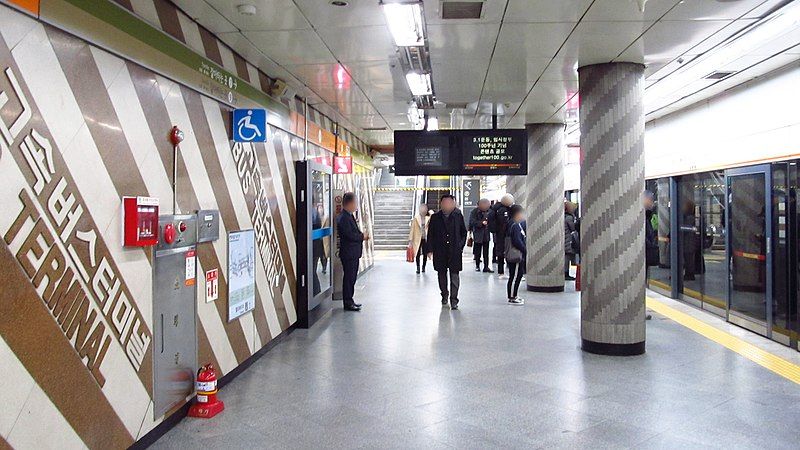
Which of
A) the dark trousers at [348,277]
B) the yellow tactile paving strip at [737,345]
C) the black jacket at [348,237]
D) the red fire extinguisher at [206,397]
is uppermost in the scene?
the black jacket at [348,237]

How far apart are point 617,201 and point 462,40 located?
82.8 inches

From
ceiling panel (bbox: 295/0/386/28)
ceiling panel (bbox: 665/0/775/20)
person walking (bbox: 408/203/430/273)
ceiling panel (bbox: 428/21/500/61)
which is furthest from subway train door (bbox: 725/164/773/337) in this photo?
person walking (bbox: 408/203/430/273)

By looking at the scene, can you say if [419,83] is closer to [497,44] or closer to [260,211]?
[497,44]

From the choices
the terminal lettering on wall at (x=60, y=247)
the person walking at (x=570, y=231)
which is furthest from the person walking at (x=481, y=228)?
the terminal lettering on wall at (x=60, y=247)

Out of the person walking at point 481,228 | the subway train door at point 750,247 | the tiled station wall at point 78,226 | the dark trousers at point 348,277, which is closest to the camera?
the tiled station wall at point 78,226

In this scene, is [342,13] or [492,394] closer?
[342,13]

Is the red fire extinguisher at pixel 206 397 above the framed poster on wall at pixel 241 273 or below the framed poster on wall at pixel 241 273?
below

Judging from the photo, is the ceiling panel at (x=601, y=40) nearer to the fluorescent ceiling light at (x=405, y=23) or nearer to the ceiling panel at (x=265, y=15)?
the fluorescent ceiling light at (x=405, y=23)

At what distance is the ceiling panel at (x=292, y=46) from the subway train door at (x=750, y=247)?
185 inches

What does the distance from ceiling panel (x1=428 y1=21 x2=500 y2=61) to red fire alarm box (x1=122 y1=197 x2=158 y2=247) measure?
2443mm

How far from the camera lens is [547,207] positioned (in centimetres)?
961

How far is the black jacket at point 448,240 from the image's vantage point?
25.9 feet

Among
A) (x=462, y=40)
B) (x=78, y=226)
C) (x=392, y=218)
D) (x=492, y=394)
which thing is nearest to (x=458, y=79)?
(x=462, y=40)

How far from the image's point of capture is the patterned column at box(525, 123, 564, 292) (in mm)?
9570
